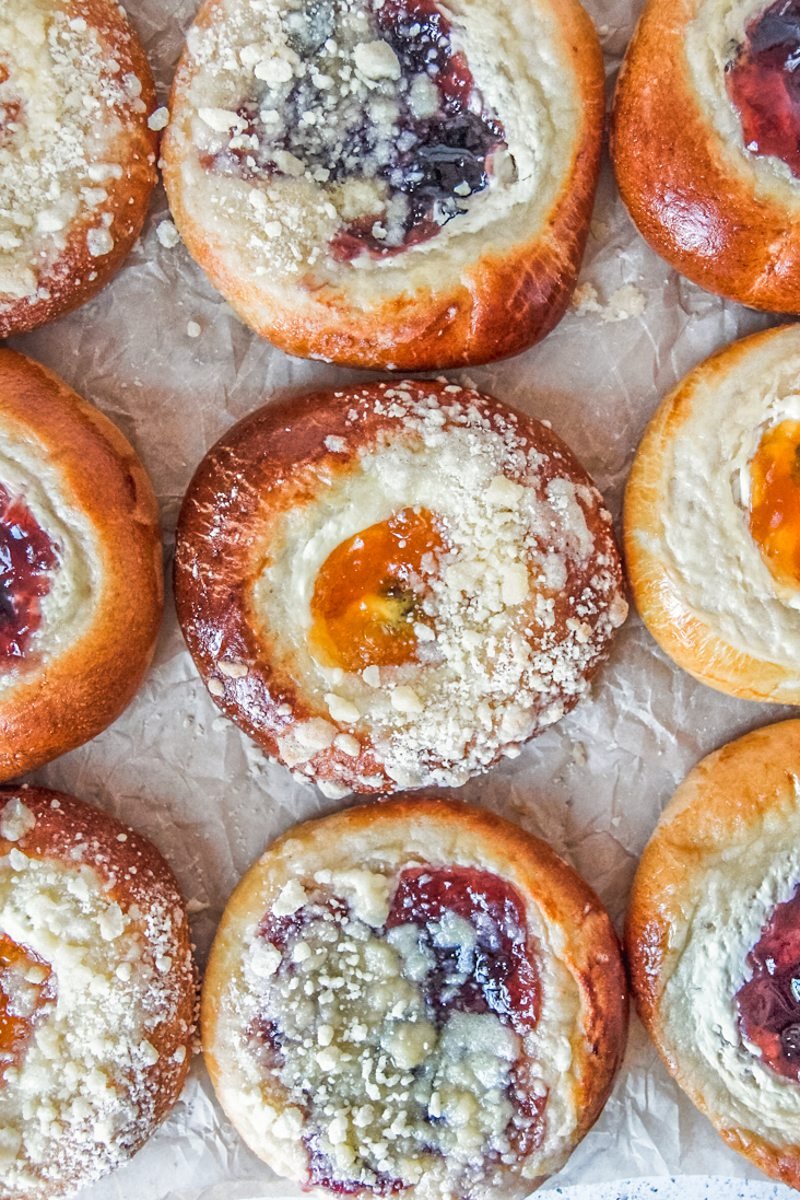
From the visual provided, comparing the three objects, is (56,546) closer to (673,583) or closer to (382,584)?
(382,584)

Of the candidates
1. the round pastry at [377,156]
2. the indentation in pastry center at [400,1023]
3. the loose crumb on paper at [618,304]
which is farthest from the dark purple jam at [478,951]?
the loose crumb on paper at [618,304]

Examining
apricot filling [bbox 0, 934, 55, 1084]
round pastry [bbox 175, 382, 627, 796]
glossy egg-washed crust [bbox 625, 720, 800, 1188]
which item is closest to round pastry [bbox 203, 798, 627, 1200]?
glossy egg-washed crust [bbox 625, 720, 800, 1188]

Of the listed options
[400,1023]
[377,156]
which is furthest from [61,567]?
[400,1023]

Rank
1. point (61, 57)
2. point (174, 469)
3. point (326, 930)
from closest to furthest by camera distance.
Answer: point (61, 57)
point (326, 930)
point (174, 469)

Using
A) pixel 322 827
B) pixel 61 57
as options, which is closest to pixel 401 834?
pixel 322 827

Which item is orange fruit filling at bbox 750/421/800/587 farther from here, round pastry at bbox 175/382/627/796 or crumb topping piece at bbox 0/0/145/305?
crumb topping piece at bbox 0/0/145/305

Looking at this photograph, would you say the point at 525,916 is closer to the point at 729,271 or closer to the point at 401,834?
the point at 401,834

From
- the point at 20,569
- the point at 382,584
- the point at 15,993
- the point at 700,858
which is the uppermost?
the point at 382,584
